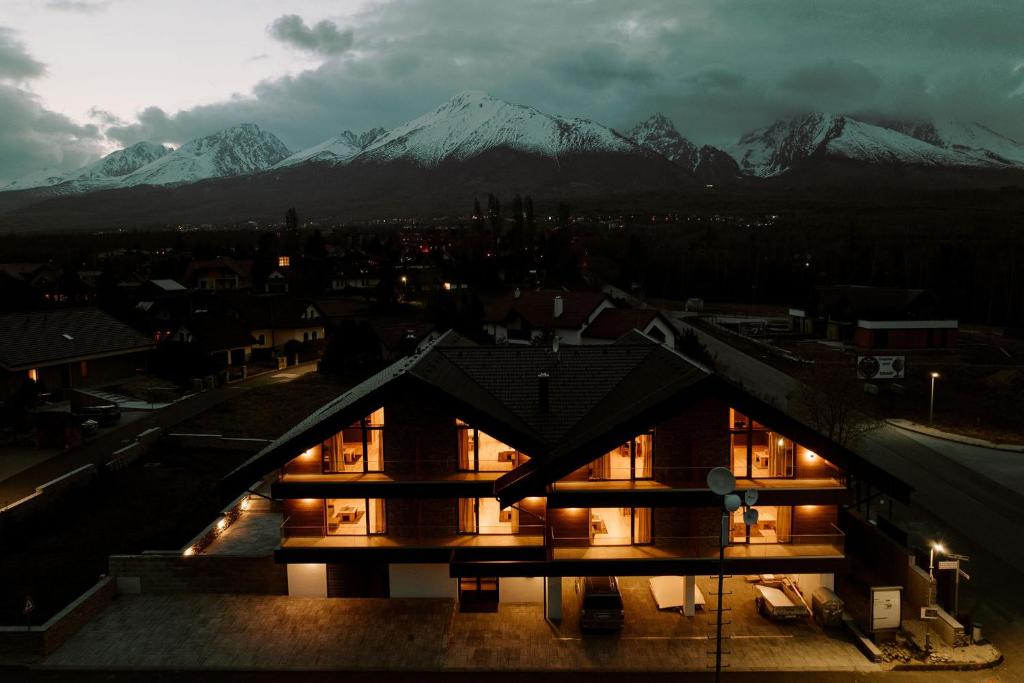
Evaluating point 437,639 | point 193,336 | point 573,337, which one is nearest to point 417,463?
point 437,639

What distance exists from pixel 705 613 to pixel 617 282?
104 meters

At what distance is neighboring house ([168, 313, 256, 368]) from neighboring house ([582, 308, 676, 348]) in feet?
97.8

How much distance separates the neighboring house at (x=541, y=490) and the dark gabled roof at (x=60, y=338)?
34412 millimetres

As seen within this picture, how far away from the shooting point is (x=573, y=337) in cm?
5706

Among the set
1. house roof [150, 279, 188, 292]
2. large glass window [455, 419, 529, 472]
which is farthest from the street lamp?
house roof [150, 279, 188, 292]

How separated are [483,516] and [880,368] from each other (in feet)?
135

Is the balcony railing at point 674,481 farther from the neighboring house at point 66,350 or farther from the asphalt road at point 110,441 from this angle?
the neighboring house at point 66,350

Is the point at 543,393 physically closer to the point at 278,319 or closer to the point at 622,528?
the point at 622,528

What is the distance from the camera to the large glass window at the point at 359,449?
19.8 m

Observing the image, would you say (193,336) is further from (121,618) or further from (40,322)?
(121,618)

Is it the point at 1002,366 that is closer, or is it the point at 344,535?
the point at 344,535

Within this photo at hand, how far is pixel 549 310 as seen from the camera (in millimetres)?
59594

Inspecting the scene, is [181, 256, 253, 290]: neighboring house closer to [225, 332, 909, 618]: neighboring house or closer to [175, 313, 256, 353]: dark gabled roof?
[175, 313, 256, 353]: dark gabled roof

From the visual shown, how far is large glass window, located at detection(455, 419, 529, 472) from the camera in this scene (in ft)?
64.3
